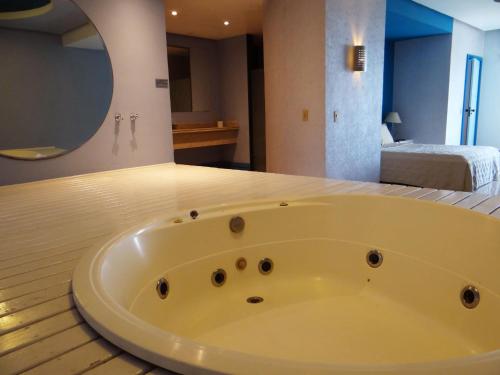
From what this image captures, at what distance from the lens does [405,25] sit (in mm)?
5406

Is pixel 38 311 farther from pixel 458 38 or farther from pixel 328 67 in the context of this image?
pixel 458 38

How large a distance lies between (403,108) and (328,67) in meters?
3.87

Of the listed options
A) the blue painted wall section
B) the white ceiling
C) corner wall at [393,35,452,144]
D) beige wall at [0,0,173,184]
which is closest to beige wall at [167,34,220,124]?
beige wall at [0,0,173,184]

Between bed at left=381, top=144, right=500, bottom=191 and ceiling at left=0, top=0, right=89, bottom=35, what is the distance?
355 cm

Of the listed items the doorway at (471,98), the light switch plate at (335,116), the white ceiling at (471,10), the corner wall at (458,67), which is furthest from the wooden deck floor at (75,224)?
the doorway at (471,98)

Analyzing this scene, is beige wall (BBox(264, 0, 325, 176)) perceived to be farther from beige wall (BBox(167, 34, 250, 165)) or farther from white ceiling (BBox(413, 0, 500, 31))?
white ceiling (BBox(413, 0, 500, 31))

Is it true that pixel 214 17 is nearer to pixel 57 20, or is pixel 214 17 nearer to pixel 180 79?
pixel 180 79

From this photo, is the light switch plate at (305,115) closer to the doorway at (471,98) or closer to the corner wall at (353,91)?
the corner wall at (353,91)

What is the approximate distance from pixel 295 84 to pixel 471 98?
4.84 metres

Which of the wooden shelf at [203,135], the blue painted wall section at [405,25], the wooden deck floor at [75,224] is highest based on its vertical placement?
the blue painted wall section at [405,25]

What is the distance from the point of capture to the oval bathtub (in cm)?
147

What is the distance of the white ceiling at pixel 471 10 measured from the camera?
5.09 metres

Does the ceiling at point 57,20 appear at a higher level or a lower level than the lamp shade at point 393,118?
higher

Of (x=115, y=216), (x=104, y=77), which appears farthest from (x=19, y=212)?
(x=104, y=77)
